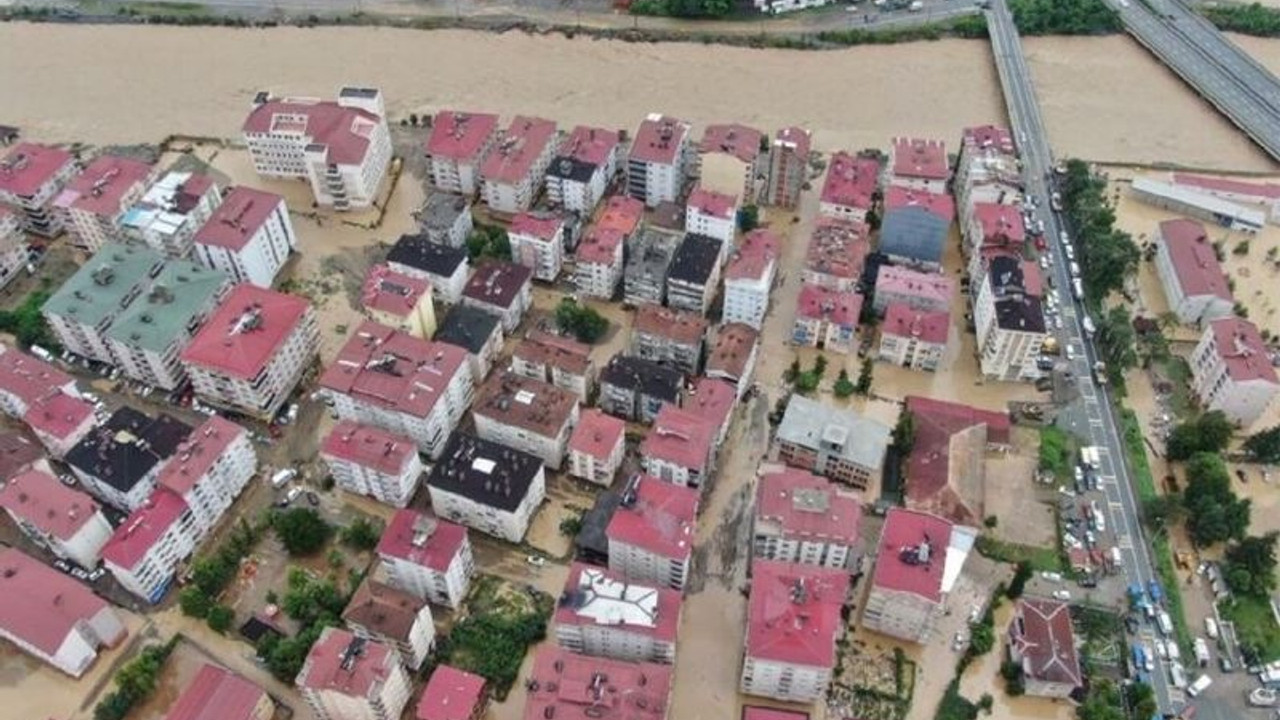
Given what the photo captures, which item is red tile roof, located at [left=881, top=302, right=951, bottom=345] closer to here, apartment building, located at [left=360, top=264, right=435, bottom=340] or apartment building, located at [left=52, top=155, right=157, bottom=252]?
apartment building, located at [left=360, top=264, right=435, bottom=340]

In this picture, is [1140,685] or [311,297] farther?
[311,297]

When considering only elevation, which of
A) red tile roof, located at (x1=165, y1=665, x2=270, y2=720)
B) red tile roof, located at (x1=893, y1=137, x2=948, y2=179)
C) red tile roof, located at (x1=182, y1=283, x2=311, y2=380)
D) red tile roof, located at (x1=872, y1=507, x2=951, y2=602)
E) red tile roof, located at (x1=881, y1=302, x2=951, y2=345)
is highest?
red tile roof, located at (x1=893, y1=137, x2=948, y2=179)

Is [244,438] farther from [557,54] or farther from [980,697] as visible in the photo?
[557,54]

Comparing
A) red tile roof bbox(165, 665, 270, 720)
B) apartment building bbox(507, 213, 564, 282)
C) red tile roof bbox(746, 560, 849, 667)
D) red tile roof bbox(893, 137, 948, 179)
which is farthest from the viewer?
red tile roof bbox(893, 137, 948, 179)

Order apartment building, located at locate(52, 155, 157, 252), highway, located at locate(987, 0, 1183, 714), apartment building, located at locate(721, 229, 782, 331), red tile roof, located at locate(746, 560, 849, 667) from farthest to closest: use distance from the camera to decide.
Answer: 1. apartment building, located at locate(52, 155, 157, 252)
2. apartment building, located at locate(721, 229, 782, 331)
3. highway, located at locate(987, 0, 1183, 714)
4. red tile roof, located at locate(746, 560, 849, 667)

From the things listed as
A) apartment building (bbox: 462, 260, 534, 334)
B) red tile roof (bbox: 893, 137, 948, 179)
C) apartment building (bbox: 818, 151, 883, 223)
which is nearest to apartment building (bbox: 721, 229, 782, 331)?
apartment building (bbox: 818, 151, 883, 223)

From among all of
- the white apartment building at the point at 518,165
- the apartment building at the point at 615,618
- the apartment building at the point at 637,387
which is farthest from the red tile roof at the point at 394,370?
the white apartment building at the point at 518,165

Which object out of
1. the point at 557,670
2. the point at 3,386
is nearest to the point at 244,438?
the point at 3,386

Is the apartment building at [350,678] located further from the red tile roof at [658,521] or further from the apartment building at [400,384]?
the apartment building at [400,384]
